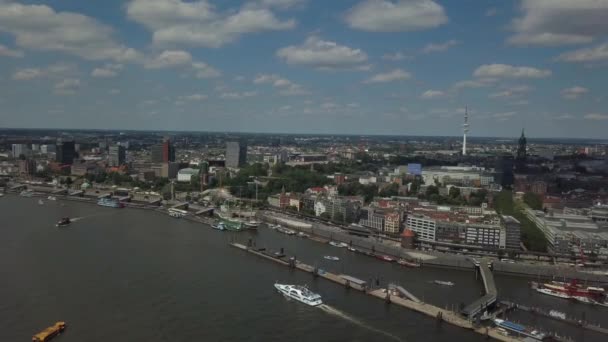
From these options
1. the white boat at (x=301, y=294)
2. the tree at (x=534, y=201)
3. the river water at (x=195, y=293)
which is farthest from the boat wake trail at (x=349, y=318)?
the tree at (x=534, y=201)

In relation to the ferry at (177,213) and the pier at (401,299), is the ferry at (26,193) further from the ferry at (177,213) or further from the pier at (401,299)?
the pier at (401,299)

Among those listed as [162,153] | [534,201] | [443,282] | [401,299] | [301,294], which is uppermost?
[162,153]

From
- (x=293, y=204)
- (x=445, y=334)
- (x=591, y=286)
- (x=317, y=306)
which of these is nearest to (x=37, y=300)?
(x=317, y=306)

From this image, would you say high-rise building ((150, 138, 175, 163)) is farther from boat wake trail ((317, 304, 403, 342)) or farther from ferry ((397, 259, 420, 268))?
boat wake trail ((317, 304, 403, 342))

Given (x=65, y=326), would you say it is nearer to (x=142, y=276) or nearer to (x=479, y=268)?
(x=142, y=276)

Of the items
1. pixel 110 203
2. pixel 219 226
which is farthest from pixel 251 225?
pixel 110 203

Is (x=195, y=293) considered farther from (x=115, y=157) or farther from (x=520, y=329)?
(x=115, y=157)
